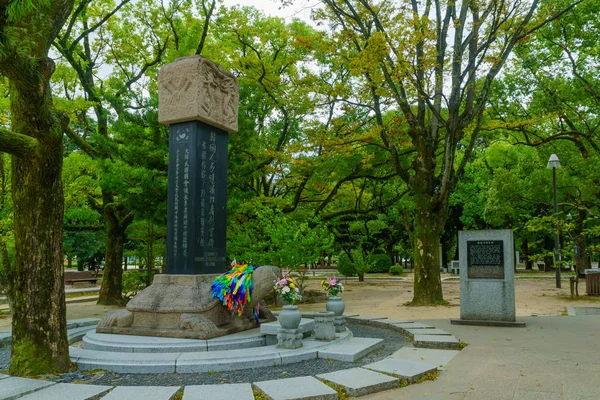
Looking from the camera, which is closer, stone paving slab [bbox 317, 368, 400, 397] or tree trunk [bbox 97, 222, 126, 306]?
stone paving slab [bbox 317, 368, 400, 397]

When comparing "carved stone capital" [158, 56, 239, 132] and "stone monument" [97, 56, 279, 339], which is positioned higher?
"carved stone capital" [158, 56, 239, 132]

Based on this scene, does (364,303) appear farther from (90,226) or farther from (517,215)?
(517,215)

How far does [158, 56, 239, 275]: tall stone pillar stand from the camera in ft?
25.5

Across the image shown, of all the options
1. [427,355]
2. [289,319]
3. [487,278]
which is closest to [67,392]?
[289,319]

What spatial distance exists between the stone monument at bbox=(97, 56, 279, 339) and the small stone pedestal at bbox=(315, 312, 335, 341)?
3.43 feet

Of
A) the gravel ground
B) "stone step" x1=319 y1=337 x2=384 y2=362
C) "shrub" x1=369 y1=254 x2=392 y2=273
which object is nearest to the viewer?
the gravel ground

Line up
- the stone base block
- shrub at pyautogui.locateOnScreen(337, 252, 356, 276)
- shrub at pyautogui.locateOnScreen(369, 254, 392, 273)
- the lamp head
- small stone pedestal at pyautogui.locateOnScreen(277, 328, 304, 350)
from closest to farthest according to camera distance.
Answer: small stone pedestal at pyautogui.locateOnScreen(277, 328, 304, 350), the stone base block, the lamp head, shrub at pyautogui.locateOnScreen(337, 252, 356, 276), shrub at pyautogui.locateOnScreen(369, 254, 392, 273)

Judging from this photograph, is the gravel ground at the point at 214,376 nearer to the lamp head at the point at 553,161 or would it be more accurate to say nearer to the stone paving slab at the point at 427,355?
the stone paving slab at the point at 427,355

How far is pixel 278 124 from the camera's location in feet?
65.3

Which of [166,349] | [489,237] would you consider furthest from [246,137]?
[166,349]

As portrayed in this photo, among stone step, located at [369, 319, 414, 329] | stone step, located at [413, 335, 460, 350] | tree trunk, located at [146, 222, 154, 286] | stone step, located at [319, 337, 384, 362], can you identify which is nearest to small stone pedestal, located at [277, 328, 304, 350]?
stone step, located at [319, 337, 384, 362]

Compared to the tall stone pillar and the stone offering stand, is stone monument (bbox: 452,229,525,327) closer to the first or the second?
the stone offering stand

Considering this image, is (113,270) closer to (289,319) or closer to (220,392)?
(289,319)

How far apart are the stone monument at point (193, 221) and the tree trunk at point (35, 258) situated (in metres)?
1.82
